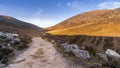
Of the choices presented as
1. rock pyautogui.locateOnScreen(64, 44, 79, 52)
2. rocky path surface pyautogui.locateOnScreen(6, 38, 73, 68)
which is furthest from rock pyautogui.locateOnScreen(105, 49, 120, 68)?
rock pyautogui.locateOnScreen(64, 44, 79, 52)

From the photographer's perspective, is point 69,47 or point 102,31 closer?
point 69,47

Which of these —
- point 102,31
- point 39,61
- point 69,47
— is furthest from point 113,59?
point 102,31

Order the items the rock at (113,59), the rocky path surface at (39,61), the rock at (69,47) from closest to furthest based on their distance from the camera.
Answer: the rock at (113,59) < the rocky path surface at (39,61) < the rock at (69,47)

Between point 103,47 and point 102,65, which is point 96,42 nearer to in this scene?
point 103,47

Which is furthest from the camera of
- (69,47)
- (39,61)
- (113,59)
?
(69,47)

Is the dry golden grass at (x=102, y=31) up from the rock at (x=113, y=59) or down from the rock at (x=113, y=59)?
up

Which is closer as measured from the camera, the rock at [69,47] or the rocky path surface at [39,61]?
the rocky path surface at [39,61]

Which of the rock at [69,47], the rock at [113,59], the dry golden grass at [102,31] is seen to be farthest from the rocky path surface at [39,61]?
the dry golden grass at [102,31]

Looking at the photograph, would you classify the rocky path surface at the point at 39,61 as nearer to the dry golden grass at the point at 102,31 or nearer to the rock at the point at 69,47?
the rock at the point at 69,47

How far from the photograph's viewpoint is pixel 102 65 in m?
25.2

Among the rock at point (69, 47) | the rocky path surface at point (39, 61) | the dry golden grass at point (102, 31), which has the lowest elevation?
the rocky path surface at point (39, 61)

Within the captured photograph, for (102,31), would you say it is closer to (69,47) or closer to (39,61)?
(69,47)

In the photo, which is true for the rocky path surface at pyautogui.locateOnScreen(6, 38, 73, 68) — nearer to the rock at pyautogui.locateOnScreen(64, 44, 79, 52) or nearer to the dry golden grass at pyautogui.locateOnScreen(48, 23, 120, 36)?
the rock at pyautogui.locateOnScreen(64, 44, 79, 52)

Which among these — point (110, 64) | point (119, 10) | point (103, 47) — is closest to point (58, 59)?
point (110, 64)
